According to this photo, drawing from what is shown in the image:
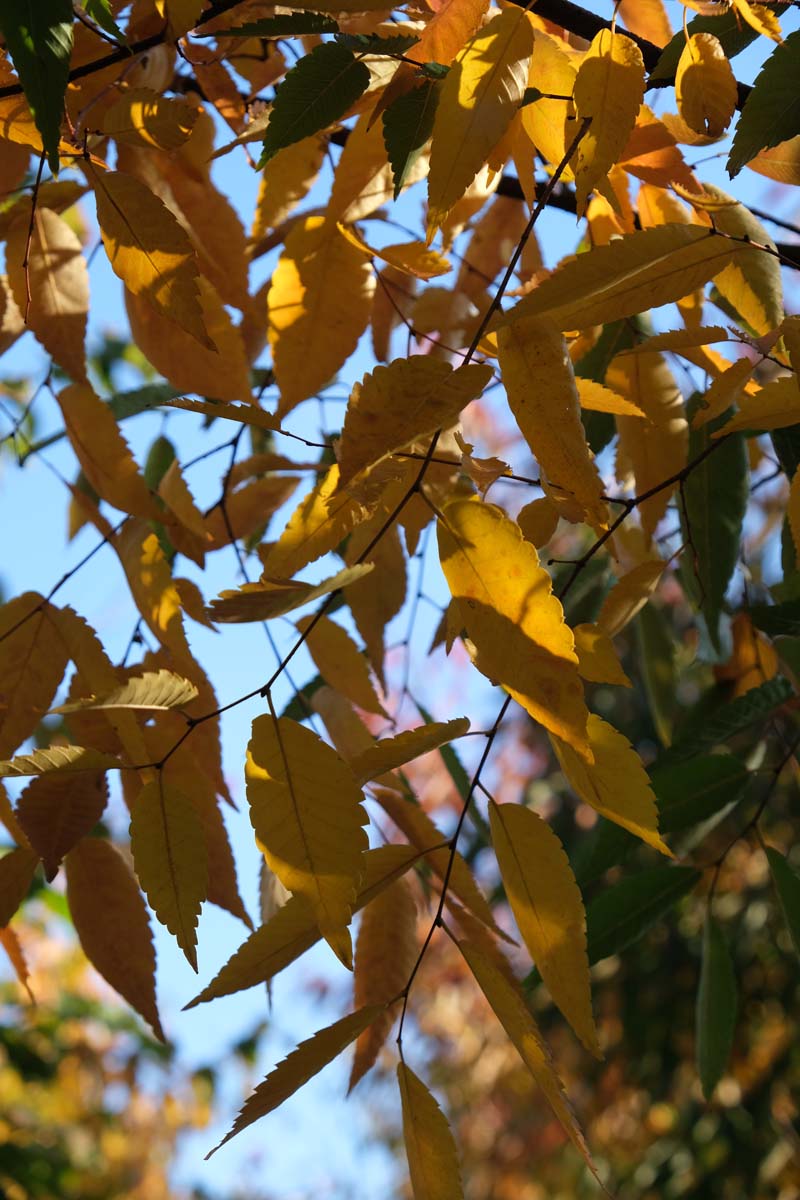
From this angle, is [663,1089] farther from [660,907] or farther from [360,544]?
[360,544]

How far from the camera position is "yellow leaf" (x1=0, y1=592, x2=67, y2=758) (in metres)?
0.53

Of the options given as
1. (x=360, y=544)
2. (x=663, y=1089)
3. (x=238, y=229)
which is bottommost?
(x=663, y=1089)

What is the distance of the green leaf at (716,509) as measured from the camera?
0.64 metres

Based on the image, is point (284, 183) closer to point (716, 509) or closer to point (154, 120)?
point (154, 120)

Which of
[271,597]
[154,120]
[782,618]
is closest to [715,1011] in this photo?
[782,618]

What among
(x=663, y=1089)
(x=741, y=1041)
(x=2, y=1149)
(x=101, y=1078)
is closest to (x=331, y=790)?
(x=2, y=1149)

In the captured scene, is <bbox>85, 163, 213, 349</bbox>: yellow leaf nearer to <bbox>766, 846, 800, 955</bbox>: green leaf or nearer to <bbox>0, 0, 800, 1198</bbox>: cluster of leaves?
<bbox>0, 0, 800, 1198</bbox>: cluster of leaves

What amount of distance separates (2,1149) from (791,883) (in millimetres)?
1220

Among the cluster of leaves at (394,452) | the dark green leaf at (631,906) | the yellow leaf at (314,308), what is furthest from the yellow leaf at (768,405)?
the dark green leaf at (631,906)

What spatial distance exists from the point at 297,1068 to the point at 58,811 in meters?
0.16

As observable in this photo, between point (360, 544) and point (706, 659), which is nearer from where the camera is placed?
point (360, 544)

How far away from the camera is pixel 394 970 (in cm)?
53

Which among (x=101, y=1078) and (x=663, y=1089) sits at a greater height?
(x=101, y=1078)

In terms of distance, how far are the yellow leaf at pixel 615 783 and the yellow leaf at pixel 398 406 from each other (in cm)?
11
